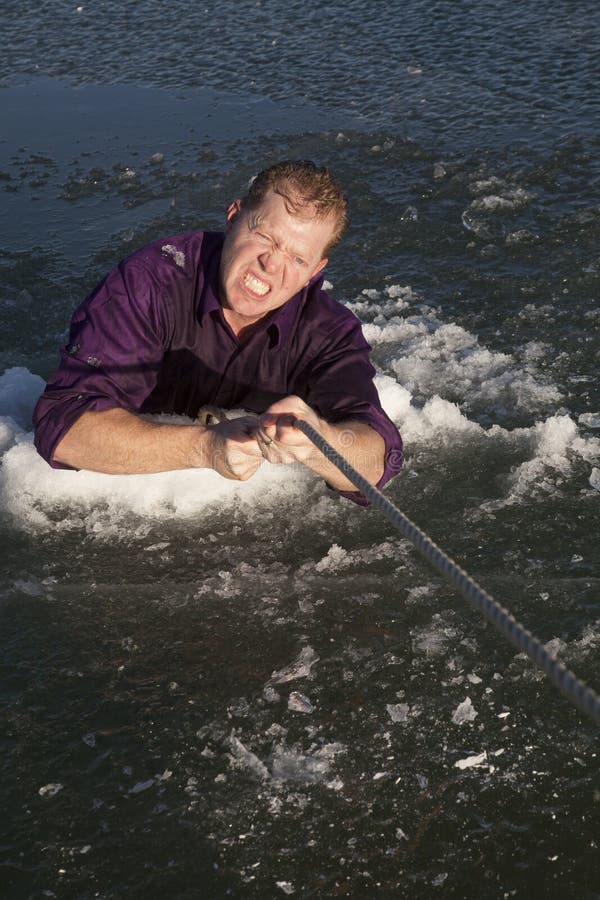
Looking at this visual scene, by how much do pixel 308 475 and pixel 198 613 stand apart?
0.72m

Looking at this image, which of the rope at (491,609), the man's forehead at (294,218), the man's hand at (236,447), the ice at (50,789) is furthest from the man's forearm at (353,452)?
the ice at (50,789)

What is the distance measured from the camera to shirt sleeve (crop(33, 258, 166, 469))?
306 centimetres

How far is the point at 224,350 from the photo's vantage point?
11.1 feet

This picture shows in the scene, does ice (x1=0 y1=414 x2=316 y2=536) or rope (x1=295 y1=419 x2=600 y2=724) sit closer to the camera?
rope (x1=295 y1=419 x2=600 y2=724)

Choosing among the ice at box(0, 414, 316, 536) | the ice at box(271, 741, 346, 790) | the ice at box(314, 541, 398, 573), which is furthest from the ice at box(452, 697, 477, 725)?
the ice at box(0, 414, 316, 536)

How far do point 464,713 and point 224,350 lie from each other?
126 centimetres

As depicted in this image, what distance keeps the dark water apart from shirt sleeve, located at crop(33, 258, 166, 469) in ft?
1.49

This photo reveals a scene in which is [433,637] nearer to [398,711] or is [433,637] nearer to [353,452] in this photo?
[398,711]

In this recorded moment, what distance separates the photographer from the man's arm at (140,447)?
2.84 meters

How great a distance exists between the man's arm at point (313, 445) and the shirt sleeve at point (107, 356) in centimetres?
57

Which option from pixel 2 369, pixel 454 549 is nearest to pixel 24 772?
pixel 454 549

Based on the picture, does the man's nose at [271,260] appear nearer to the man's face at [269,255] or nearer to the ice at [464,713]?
the man's face at [269,255]

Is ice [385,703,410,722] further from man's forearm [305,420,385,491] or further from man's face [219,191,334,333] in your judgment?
man's face [219,191,334,333]

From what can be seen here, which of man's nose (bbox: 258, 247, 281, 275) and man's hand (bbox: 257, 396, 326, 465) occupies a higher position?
man's nose (bbox: 258, 247, 281, 275)
